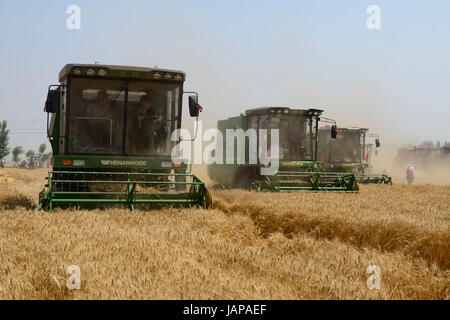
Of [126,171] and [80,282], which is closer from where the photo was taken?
[80,282]

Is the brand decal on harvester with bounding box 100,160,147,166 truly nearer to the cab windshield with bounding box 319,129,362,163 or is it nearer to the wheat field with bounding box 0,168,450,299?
the wheat field with bounding box 0,168,450,299

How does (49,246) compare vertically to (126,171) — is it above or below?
below

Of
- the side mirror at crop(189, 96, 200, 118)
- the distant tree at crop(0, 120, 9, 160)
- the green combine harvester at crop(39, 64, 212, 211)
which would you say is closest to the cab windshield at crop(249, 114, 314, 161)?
the green combine harvester at crop(39, 64, 212, 211)

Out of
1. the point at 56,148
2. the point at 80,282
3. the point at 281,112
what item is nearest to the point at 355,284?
the point at 80,282

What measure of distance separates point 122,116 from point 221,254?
16.2ft

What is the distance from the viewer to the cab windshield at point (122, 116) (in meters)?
8.63

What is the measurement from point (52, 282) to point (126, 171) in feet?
18.2

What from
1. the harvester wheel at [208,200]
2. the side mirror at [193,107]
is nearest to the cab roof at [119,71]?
the side mirror at [193,107]

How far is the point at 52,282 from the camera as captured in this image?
11.0 feet

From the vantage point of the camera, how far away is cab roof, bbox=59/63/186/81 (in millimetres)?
8508

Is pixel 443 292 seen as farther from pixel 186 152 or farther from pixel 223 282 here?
pixel 186 152

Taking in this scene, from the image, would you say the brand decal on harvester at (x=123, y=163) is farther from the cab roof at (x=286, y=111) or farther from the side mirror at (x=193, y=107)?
the cab roof at (x=286, y=111)

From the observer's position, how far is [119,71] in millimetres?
8688
